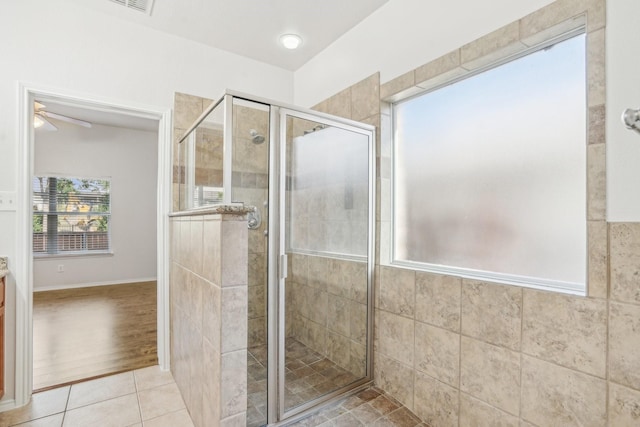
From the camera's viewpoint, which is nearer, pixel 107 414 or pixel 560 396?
pixel 560 396

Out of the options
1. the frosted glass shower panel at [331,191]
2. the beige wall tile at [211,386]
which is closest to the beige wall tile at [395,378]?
the frosted glass shower panel at [331,191]

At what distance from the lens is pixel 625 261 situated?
3.73ft

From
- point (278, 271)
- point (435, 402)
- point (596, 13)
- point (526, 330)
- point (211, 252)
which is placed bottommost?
point (435, 402)

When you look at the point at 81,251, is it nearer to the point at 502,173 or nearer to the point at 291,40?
the point at 291,40

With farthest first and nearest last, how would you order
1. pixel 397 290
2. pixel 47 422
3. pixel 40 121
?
pixel 40 121 → pixel 397 290 → pixel 47 422

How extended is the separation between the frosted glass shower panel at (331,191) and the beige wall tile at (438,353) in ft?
2.18

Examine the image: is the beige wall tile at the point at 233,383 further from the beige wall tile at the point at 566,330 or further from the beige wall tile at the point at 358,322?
the beige wall tile at the point at 566,330

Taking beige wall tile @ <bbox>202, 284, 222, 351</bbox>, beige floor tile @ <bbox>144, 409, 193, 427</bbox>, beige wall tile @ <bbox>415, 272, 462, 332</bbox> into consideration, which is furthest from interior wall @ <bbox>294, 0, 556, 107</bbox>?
beige floor tile @ <bbox>144, 409, 193, 427</bbox>

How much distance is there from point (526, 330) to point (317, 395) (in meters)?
1.27

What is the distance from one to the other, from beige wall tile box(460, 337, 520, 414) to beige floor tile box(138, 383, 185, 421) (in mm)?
1688

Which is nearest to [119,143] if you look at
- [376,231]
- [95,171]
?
[95,171]

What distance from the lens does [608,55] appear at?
46.8 inches

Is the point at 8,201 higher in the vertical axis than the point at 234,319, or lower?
higher

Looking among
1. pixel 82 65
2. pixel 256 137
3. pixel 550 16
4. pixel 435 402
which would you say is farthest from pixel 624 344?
pixel 82 65
